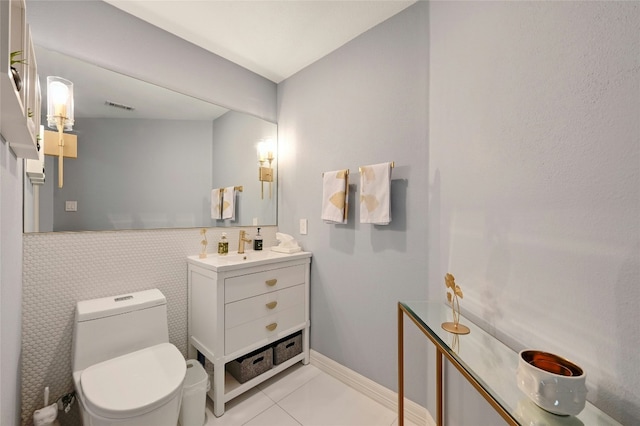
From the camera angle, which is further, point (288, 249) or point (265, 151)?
point (265, 151)

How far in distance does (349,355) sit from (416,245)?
0.97 meters

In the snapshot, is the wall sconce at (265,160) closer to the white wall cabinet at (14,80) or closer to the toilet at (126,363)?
the toilet at (126,363)

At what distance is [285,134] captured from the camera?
2.31m

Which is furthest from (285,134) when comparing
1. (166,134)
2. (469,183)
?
(469,183)

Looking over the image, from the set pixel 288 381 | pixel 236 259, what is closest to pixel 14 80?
pixel 236 259

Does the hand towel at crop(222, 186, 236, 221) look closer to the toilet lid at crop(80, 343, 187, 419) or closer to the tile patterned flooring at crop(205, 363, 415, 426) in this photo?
the toilet lid at crop(80, 343, 187, 419)

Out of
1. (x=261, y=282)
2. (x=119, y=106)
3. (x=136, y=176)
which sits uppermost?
(x=119, y=106)

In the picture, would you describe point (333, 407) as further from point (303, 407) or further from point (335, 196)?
point (335, 196)

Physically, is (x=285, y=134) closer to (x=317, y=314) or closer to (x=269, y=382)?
(x=317, y=314)

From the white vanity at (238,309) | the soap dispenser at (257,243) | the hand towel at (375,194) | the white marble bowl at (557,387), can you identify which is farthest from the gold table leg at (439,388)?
the soap dispenser at (257,243)

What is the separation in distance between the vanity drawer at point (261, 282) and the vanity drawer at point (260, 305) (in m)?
0.03

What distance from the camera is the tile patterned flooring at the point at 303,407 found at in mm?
1450

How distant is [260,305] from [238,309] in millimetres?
166

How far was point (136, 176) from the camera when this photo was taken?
1.62 m
